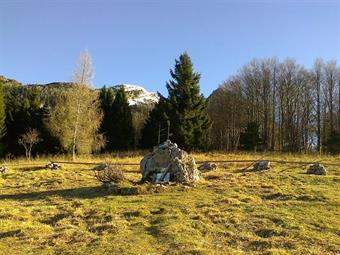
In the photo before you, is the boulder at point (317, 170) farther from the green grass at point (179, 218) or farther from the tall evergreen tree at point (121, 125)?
the tall evergreen tree at point (121, 125)

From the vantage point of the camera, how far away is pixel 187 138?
36.5 metres

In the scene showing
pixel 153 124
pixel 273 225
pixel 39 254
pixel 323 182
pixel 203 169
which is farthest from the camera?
pixel 153 124

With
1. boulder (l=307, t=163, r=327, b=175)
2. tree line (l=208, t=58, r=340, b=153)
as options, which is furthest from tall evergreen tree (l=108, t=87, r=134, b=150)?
boulder (l=307, t=163, r=327, b=175)

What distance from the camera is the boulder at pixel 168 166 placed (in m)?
15.1

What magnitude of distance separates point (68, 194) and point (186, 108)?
24.0 metres

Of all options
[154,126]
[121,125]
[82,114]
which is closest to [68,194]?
[82,114]

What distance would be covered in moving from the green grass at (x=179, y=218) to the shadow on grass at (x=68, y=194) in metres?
0.03

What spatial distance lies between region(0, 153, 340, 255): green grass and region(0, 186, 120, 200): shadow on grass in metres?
0.03

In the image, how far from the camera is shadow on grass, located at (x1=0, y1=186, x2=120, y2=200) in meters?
13.9

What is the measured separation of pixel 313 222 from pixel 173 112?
28.1 metres

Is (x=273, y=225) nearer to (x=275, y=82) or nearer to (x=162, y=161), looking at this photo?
(x=162, y=161)

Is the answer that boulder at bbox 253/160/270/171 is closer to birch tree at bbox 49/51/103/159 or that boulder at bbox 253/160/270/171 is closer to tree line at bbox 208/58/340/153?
birch tree at bbox 49/51/103/159

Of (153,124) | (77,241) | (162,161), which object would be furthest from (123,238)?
(153,124)

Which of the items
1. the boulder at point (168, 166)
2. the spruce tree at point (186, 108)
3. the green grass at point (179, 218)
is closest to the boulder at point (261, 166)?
the green grass at point (179, 218)
